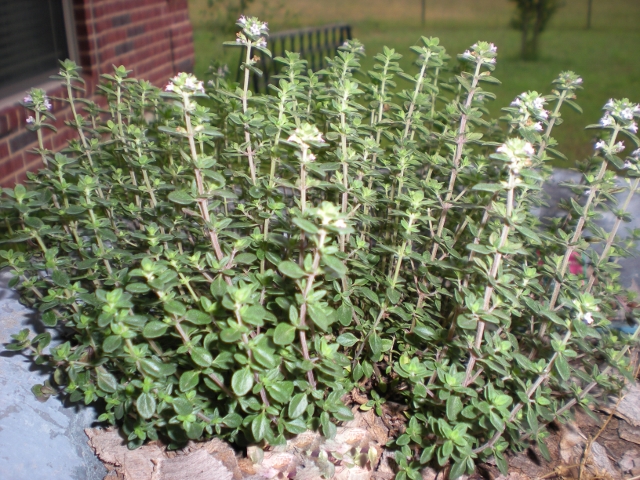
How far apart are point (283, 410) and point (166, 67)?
4.54 m

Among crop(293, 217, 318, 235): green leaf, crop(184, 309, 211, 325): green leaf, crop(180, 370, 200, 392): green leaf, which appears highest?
crop(293, 217, 318, 235): green leaf

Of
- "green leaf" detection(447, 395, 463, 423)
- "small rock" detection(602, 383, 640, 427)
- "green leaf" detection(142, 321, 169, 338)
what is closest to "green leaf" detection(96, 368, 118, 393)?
"green leaf" detection(142, 321, 169, 338)

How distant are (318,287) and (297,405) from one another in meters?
0.38

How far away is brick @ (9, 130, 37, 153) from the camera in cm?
314

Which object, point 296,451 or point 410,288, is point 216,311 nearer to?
point 296,451

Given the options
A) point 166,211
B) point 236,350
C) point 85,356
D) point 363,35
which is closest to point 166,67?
→ point 363,35

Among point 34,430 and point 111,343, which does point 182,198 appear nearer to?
point 111,343

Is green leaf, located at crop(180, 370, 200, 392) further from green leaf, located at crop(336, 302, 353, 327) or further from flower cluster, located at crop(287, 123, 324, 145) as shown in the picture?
flower cluster, located at crop(287, 123, 324, 145)

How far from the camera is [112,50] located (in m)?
4.13

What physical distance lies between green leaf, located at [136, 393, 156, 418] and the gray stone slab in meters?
0.35

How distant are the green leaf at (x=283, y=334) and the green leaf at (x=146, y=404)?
1.18 feet

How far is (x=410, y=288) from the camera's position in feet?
5.42

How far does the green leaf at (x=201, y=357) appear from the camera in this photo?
119 centimetres

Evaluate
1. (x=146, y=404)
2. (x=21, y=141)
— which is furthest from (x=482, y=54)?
(x=21, y=141)
